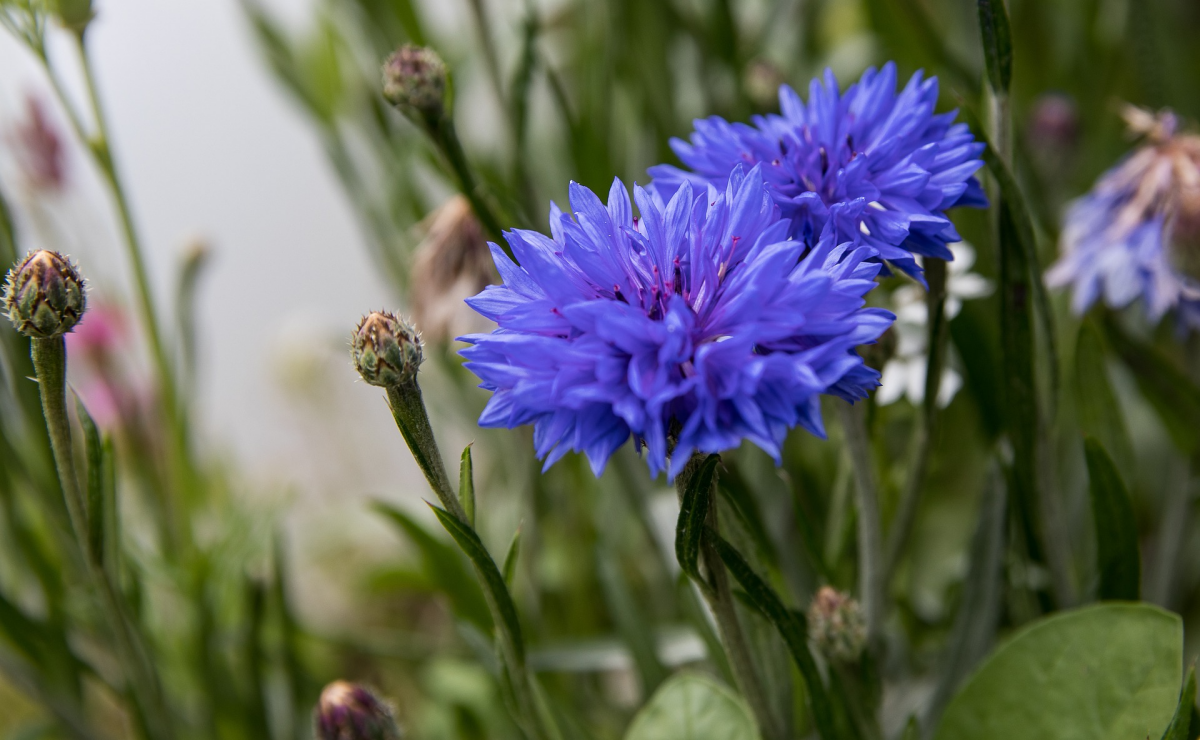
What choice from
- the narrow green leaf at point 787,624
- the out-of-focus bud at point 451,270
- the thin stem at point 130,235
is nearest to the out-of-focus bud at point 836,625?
the narrow green leaf at point 787,624

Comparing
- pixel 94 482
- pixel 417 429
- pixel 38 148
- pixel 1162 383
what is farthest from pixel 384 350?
pixel 38 148

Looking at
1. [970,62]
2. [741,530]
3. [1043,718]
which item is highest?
[970,62]

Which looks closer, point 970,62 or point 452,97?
point 452,97

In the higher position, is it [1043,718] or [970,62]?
[970,62]

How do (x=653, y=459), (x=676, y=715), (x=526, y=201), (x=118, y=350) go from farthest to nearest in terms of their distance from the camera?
(x=118, y=350) → (x=526, y=201) → (x=676, y=715) → (x=653, y=459)

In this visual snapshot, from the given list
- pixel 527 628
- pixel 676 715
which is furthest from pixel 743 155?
pixel 527 628

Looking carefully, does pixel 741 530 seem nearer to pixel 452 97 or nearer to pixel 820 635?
pixel 820 635

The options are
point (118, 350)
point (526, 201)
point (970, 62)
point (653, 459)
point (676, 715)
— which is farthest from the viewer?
point (118, 350)
